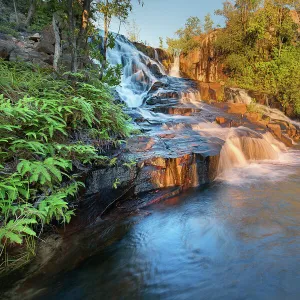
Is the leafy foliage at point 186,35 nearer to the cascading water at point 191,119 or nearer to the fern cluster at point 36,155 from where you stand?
the cascading water at point 191,119

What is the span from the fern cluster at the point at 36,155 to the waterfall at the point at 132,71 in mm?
7183

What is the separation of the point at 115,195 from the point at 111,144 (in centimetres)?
112

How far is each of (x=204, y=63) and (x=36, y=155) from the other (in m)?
17.2

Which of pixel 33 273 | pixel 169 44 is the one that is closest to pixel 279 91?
pixel 169 44

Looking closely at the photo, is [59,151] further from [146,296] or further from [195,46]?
[195,46]

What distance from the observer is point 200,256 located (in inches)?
118

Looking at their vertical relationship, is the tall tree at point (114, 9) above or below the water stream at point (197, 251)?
above

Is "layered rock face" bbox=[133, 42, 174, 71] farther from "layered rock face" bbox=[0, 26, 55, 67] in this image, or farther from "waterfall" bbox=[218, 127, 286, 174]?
"waterfall" bbox=[218, 127, 286, 174]

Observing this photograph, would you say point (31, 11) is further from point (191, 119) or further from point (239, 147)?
point (239, 147)

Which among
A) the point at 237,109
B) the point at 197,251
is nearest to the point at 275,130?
the point at 237,109

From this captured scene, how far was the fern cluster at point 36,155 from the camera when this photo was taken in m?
2.46

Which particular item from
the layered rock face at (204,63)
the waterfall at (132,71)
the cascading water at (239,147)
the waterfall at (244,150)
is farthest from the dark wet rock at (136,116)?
the layered rock face at (204,63)

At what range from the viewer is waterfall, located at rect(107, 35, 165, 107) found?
459 inches

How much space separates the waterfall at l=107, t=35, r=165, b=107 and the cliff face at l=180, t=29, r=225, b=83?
3.33 m
